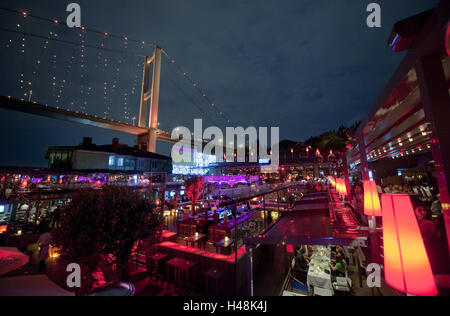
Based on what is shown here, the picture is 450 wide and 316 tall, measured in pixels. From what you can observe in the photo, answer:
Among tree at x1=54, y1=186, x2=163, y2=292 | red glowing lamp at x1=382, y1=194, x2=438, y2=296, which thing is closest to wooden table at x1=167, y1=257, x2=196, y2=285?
tree at x1=54, y1=186, x2=163, y2=292

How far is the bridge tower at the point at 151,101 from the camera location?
103ft

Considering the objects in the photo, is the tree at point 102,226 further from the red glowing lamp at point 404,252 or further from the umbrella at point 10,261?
the red glowing lamp at point 404,252

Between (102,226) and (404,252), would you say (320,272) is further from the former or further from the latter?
(102,226)

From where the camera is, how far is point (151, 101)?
33281mm

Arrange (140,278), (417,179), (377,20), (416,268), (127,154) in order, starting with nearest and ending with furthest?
1. (416,268)
2. (377,20)
3. (140,278)
4. (417,179)
5. (127,154)

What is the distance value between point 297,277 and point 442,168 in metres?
5.68

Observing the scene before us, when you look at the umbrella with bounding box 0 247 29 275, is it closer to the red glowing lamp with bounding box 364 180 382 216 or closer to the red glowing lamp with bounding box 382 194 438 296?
the red glowing lamp with bounding box 382 194 438 296

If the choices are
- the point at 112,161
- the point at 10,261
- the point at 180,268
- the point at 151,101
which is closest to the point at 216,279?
the point at 180,268

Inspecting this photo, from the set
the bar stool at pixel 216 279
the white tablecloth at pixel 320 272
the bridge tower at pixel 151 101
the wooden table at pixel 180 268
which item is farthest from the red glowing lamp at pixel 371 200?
the bridge tower at pixel 151 101

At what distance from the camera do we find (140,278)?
20.0 feet

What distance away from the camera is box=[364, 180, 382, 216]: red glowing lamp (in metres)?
2.80

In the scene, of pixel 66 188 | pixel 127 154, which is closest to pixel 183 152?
pixel 127 154

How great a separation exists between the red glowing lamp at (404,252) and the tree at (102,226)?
449 centimetres
